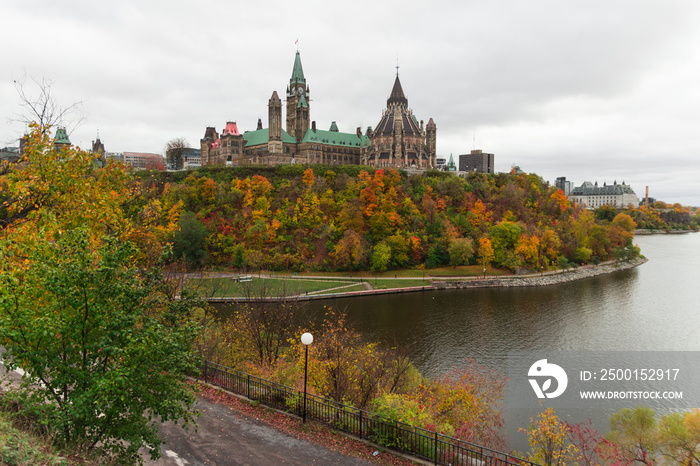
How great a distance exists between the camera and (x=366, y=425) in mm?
12188

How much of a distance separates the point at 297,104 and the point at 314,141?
9.00 meters

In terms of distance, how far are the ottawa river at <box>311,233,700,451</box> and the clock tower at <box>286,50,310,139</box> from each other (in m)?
48.9

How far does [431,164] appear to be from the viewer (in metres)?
87.0

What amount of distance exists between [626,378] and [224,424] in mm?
23351

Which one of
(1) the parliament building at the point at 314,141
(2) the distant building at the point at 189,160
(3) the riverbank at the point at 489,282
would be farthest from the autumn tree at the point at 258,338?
(2) the distant building at the point at 189,160

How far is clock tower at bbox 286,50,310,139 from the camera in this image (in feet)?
279

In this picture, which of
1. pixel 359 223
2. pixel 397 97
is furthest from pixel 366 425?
pixel 397 97

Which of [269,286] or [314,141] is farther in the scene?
[314,141]

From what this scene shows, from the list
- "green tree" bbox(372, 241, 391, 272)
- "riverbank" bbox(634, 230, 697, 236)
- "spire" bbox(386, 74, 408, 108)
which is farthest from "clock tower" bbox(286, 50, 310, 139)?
"riverbank" bbox(634, 230, 697, 236)

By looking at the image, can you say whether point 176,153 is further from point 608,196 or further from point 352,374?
point 608,196

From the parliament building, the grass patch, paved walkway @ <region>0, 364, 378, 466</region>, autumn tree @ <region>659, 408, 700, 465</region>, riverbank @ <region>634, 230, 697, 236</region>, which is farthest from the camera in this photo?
riverbank @ <region>634, 230, 697, 236</region>

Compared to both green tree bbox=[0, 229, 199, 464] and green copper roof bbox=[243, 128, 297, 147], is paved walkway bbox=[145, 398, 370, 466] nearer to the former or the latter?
green tree bbox=[0, 229, 199, 464]

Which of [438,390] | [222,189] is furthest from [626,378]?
[222,189]

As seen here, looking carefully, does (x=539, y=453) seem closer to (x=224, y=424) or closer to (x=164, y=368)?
(x=224, y=424)
